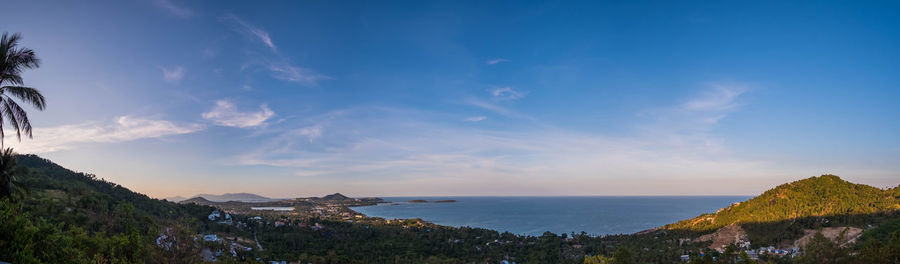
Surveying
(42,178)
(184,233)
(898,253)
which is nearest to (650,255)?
(898,253)

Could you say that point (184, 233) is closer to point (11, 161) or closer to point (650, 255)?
point (11, 161)

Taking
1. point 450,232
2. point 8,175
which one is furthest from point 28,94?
point 450,232

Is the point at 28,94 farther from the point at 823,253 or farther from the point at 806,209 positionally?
the point at 806,209

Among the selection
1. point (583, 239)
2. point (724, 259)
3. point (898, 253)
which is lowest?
point (583, 239)

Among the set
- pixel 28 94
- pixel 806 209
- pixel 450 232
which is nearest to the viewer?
pixel 28 94

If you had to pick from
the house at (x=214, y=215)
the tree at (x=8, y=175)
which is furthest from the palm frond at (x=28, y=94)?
the house at (x=214, y=215)

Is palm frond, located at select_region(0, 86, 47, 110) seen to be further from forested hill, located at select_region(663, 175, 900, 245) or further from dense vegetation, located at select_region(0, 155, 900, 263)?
forested hill, located at select_region(663, 175, 900, 245)

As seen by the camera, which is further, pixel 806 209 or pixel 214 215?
pixel 214 215

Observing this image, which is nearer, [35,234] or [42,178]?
[35,234]
